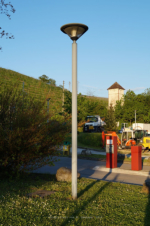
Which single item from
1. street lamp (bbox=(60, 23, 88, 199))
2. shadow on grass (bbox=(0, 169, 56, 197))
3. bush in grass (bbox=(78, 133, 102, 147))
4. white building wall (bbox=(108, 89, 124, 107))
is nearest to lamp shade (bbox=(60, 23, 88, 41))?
street lamp (bbox=(60, 23, 88, 199))

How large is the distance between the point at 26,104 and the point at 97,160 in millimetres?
8199

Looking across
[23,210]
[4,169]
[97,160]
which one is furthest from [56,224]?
[97,160]

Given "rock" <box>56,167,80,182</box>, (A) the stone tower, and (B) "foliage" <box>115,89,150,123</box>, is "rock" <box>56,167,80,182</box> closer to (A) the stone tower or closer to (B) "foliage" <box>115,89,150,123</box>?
(B) "foliage" <box>115,89,150,123</box>

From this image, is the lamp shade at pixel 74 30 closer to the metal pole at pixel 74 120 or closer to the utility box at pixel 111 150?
the metal pole at pixel 74 120

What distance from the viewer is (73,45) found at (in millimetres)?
6371

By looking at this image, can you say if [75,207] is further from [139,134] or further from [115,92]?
[115,92]

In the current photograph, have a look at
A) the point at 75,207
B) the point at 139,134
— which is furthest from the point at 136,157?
the point at 139,134

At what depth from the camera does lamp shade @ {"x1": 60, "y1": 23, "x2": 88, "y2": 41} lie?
6.02m

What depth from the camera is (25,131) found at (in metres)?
7.75

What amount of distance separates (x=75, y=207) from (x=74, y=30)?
4.08 metres

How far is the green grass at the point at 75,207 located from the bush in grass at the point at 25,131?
43.6 inches

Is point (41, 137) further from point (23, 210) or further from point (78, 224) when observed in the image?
point (78, 224)

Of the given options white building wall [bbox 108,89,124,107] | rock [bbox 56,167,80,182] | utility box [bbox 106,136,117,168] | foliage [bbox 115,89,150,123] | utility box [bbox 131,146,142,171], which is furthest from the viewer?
white building wall [bbox 108,89,124,107]

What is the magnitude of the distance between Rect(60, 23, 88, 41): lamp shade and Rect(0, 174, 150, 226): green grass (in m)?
3.93
